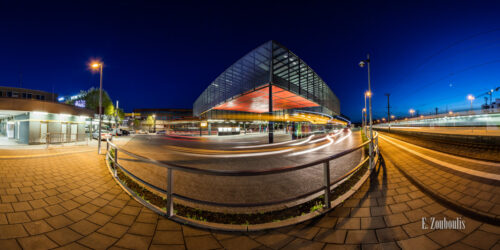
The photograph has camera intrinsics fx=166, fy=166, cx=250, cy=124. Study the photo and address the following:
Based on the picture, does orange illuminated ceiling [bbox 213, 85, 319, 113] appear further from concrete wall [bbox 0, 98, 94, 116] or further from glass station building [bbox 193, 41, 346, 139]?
concrete wall [bbox 0, 98, 94, 116]

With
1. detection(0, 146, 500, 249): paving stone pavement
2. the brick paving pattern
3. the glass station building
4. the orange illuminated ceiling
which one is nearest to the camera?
detection(0, 146, 500, 249): paving stone pavement

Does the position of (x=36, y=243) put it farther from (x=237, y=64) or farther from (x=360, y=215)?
(x=237, y=64)

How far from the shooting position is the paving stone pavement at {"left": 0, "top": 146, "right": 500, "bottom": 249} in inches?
88.0

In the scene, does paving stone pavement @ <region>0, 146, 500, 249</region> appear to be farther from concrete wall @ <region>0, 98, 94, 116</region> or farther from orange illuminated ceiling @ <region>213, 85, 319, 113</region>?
orange illuminated ceiling @ <region>213, 85, 319, 113</region>

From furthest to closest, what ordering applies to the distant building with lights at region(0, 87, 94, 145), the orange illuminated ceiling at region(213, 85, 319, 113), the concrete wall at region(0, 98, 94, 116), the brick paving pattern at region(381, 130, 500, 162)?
1. the orange illuminated ceiling at region(213, 85, 319, 113)
2. the distant building with lights at region(0, 87, 94, 145)
3. the concrete wall at region(0, 98, 94, 116)
4. the brick paving pattern at region(381, 130, 500, 162)

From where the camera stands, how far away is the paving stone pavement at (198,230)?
7.34ft

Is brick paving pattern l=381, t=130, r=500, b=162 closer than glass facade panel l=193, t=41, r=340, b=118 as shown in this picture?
Yes

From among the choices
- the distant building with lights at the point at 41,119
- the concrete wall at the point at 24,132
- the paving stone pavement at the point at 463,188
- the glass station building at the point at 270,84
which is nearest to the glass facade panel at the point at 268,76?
the glass station building at the point at 270,84

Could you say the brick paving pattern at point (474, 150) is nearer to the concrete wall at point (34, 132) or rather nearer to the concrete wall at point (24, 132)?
the concrete wall at point (34, 132)

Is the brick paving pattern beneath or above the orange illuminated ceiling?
beneath

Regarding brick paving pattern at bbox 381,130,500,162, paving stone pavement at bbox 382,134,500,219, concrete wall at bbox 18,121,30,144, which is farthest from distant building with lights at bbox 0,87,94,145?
brick paving pattern at bbox 381,130,500,162

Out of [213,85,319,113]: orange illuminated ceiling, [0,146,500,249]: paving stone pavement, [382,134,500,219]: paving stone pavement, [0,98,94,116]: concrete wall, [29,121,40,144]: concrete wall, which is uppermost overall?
[213,85,319,113]: orange illuminated ceiling

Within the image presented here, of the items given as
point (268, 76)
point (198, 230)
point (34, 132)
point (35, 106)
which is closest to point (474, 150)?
point (198, 230)

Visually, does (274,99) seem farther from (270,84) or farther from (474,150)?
(474,150)
